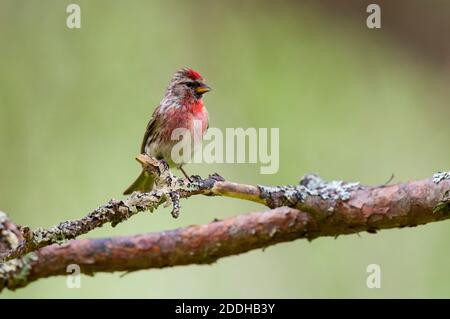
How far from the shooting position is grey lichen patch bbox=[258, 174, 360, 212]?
284 centimetres

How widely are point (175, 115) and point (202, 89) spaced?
10.5 inches

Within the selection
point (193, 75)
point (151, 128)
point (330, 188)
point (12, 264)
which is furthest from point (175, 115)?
point (330, 188)

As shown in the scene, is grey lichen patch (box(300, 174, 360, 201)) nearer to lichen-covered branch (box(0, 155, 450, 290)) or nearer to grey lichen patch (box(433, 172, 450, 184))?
lichen-covered branch (box(0, 155, 450, 290))

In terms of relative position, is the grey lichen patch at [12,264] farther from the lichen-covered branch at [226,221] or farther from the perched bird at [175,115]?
the perched bird at [175,115]

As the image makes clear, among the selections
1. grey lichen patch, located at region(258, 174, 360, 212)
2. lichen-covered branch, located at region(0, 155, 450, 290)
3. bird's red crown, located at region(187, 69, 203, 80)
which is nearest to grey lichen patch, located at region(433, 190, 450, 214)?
lichen-covered branch, located at region(0, 155, 450, 290)

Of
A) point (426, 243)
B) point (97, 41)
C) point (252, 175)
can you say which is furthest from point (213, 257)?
point (97, 41)

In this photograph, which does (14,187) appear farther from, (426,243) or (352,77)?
(426,243)

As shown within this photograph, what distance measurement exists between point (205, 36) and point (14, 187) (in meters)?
1.40

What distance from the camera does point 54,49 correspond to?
3.97 m

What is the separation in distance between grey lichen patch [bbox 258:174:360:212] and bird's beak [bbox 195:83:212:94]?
1351 mm

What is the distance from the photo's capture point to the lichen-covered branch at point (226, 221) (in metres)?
2.72

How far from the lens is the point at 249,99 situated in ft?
12.5
